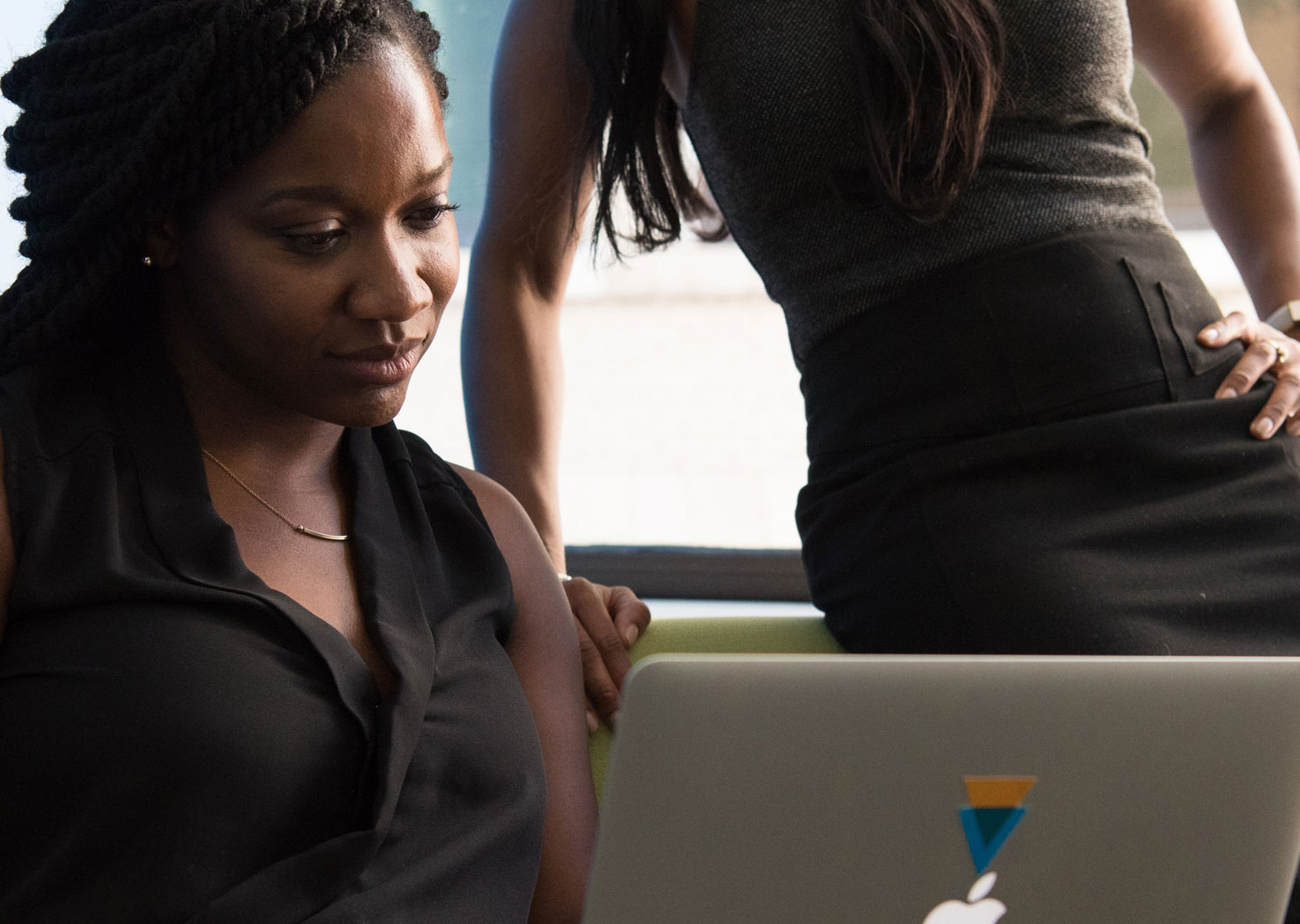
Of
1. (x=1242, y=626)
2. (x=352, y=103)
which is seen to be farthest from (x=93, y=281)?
(x=1242, y=626)

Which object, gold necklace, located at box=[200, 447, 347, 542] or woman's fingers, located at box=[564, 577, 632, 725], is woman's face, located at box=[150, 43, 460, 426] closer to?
gold necklace, located at box=[200, 447, 347, 542]

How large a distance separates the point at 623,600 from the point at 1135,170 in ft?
2.23

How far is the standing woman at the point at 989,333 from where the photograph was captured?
1175 mm

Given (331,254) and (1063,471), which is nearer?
(331,254)

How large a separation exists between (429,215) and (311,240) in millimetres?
116

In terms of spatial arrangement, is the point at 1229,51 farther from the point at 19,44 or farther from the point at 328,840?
the point at 19,44

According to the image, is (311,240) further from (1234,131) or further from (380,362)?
(1234,131)

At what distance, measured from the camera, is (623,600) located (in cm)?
138

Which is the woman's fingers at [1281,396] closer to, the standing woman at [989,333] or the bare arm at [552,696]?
the standing woman at [989,333]

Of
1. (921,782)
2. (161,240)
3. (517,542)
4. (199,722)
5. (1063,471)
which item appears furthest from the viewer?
(517,542)

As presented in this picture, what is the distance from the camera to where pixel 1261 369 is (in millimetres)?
1239

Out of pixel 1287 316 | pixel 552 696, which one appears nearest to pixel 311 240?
pixel 552 696

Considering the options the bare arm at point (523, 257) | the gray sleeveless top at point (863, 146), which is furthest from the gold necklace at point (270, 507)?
the gray sleeveless top at point (863, 146)

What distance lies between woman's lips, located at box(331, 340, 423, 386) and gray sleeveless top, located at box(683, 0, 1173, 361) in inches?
16.8
